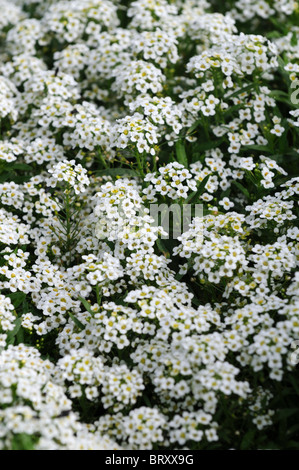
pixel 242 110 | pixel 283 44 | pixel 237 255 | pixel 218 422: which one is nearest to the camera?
pixel 218 422

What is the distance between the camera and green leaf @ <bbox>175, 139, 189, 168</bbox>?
5871 millimetres

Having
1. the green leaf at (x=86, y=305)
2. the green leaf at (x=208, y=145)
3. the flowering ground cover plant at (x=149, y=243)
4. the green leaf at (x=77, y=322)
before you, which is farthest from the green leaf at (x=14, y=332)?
the green leaf at (x=208, y=145)

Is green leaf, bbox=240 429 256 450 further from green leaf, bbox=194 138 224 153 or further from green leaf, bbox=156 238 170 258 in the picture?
green leaf, bbox=194 138 224 153

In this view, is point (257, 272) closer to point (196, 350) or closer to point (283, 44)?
point (196, 350)

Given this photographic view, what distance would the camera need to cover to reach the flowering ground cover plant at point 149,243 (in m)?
3.98

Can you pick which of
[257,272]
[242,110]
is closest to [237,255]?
[257,272]

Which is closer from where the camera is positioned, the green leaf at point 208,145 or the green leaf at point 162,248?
the green leaf at point 162,248

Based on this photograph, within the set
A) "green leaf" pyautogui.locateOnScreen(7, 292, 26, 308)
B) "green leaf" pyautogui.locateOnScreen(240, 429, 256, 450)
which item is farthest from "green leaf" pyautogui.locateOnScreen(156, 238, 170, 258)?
"green leaf" pyautogui.locateOnScreen(240, 429, 256, 450)

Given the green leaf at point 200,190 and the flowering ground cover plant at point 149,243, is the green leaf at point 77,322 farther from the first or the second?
the green leaf at point 200,190

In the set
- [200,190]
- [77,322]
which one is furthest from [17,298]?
[200,190]

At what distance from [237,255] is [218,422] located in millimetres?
1344

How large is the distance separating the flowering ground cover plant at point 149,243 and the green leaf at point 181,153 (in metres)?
0.02

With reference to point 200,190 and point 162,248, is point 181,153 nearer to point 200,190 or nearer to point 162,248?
point 200,190
